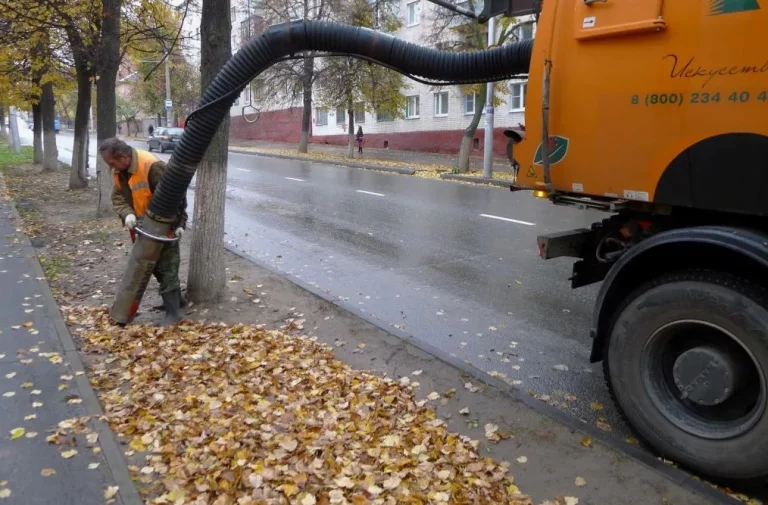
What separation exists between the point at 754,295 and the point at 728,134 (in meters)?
0.80

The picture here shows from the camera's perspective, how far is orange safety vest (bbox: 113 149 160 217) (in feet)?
18.8

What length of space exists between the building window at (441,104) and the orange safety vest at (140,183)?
28.4 meters

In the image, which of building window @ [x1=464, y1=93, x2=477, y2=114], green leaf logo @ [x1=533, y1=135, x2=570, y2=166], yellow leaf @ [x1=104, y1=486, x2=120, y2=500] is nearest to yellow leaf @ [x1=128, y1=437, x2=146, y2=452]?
yellow leaf @ [x1=104, y1=486, x2=120, y2=500]

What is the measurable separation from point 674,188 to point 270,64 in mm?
3563

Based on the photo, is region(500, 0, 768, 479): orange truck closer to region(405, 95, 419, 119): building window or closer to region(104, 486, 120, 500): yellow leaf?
region(104, 486, 120, 500): yellow leaf

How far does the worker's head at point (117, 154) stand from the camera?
5.45 meters

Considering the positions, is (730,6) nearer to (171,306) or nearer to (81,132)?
(171,306)

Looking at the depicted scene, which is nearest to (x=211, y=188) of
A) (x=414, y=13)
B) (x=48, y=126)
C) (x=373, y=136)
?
(x=48, y=126)

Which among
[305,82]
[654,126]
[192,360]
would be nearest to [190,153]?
[192,360]

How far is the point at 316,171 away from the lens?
23.8 meters

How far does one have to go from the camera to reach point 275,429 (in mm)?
3795

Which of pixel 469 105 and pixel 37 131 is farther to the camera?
pixel 469 105

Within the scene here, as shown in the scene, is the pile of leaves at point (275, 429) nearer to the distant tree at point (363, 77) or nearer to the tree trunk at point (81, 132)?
the tree trunk at point (81, 132)

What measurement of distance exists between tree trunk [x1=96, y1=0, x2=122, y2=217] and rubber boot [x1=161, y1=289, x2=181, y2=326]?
5825 millimetres
